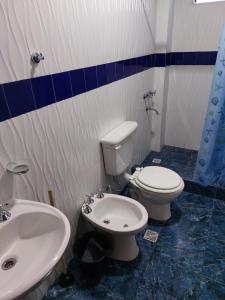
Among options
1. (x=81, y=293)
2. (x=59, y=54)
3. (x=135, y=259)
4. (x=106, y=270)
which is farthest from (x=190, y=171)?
(x=59, y=54)

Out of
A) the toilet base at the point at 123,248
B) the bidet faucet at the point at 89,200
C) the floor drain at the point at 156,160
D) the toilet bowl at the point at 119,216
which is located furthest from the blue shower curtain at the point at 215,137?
the bidet faucet at the point at 89,200

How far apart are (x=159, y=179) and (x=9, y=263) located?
1267 millimetres

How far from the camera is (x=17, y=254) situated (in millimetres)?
943

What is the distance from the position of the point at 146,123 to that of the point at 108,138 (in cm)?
108

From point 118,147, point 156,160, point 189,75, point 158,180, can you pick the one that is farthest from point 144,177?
point 189,75

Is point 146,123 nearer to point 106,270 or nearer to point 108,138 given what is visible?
point 108,138

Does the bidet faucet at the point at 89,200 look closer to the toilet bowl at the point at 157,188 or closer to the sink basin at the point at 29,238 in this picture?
the toilet bowl at the point at 157,188

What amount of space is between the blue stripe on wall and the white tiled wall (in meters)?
0.03

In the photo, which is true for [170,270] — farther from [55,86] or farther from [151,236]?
[55,86]

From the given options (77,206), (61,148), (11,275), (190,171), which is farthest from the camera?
(190,171)

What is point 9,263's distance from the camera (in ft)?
2.98

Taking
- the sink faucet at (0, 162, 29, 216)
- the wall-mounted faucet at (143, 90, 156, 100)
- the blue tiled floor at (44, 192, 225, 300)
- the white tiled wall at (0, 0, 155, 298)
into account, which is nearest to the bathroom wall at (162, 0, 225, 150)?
the wall-mounted faucet at (143, 90, 156, 100)

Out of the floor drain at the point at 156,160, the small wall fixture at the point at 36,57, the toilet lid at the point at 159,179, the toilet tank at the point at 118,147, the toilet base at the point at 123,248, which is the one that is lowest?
the floor drain at the point at 156,160

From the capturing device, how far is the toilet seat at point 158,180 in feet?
5.79
